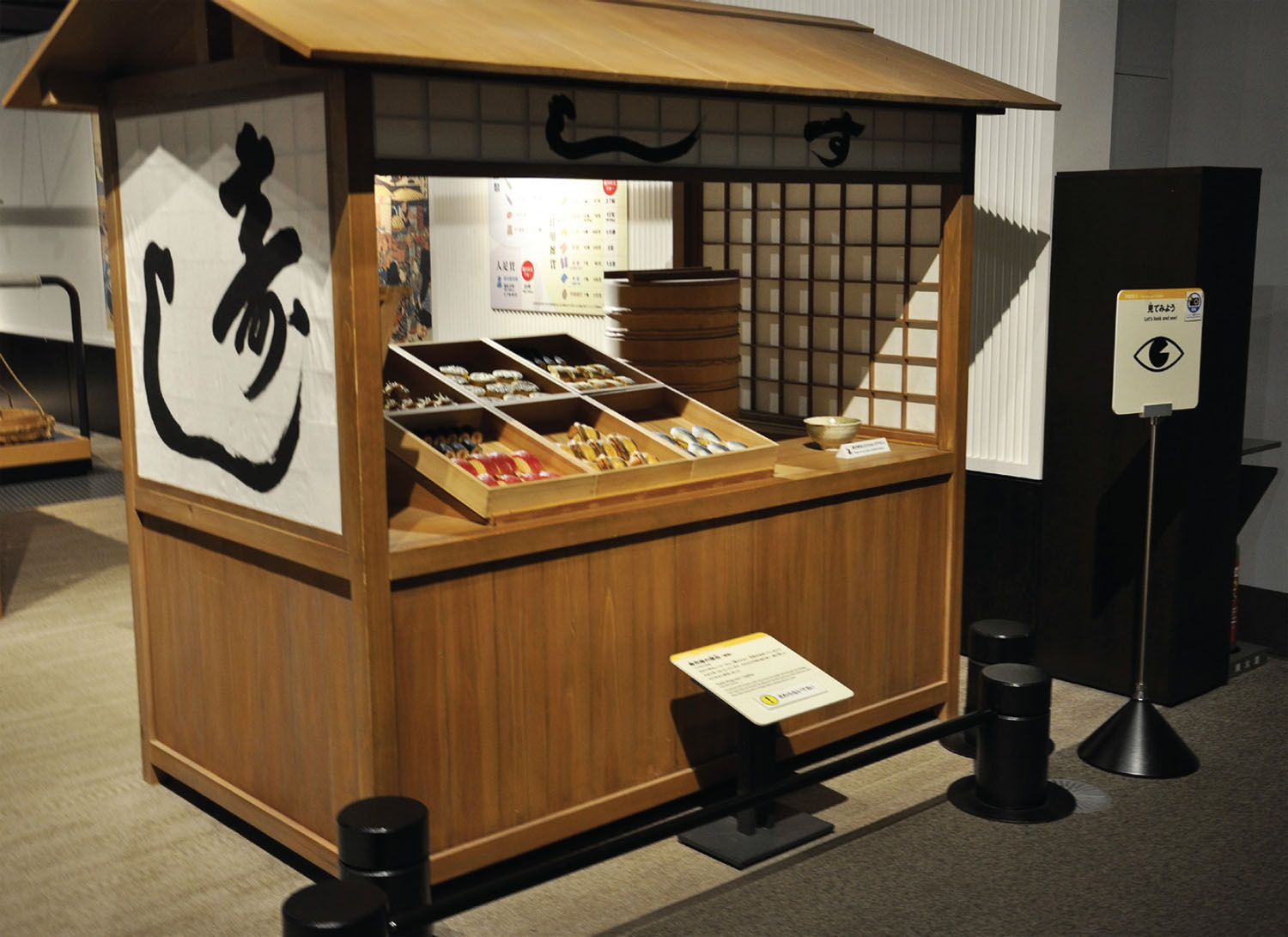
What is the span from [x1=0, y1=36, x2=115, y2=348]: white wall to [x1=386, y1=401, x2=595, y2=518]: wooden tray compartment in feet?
25.0

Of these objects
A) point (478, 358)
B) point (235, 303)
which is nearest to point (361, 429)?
point (235, 303)

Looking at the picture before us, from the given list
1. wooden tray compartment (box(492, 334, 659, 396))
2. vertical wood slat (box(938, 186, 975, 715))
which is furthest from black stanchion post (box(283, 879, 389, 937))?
vertical wood slat (box(938, 186, 975, 715))

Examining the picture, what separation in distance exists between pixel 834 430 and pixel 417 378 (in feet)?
4.55

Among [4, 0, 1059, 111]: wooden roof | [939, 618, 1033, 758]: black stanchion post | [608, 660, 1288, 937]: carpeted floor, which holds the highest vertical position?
[4, 0, 1059, 111]: wooden roof

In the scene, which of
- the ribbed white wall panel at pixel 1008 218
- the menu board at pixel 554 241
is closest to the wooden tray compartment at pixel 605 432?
the ribbed white wall panel at pixel 1008 218

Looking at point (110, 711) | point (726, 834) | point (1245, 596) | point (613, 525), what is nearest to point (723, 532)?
point (613, 525)

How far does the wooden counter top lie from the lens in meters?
3.08

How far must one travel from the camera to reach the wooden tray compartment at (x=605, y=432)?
11.5ft

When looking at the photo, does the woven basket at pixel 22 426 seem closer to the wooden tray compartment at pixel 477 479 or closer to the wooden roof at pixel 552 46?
the wooden roof at pixel 552 46

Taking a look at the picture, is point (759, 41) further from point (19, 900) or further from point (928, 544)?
point (19, 900)

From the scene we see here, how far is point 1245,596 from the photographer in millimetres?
5281

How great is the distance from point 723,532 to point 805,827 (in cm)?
84

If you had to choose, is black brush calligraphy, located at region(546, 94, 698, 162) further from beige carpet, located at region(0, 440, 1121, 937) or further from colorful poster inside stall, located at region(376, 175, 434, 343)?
colorful poster inside stall, located at region(376, 175, 434, 343)

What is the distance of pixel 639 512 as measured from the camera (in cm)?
344
